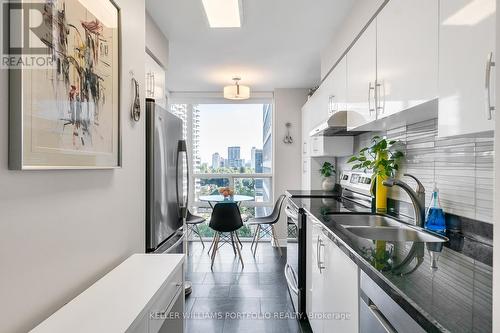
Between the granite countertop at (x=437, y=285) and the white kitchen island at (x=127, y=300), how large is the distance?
0.79m

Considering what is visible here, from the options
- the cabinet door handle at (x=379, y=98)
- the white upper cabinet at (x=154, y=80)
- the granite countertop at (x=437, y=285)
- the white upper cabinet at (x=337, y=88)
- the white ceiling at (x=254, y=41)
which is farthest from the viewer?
the white upper cabinet at (x=154, y=80)

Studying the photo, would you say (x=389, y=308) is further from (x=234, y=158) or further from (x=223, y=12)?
(x=234, y=158)

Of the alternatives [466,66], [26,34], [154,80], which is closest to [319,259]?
[466,66]

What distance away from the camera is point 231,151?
5445mm

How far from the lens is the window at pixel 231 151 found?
213 inches

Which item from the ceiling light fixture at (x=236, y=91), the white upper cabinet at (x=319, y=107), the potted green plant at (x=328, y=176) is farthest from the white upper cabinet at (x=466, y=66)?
the ceiling light fixture at (x=236, y=91)

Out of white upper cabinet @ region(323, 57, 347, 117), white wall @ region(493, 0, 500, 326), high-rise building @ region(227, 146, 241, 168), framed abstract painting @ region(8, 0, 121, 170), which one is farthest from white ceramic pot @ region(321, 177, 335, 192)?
white wall @ region(493, 0, 500, 326)

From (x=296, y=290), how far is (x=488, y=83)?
7.14ft

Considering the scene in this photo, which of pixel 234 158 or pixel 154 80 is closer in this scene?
pixel 154 80

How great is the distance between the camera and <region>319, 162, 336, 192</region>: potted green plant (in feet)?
12.5

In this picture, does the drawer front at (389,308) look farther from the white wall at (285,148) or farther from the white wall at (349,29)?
the white wall at (285,148)

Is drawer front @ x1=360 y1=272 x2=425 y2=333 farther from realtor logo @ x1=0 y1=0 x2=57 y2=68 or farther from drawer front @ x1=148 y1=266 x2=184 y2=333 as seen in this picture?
realtor logo @ x1=0 y1=0 x2=57 y2=68

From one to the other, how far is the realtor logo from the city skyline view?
4467mm

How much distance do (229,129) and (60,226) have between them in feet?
14.7
